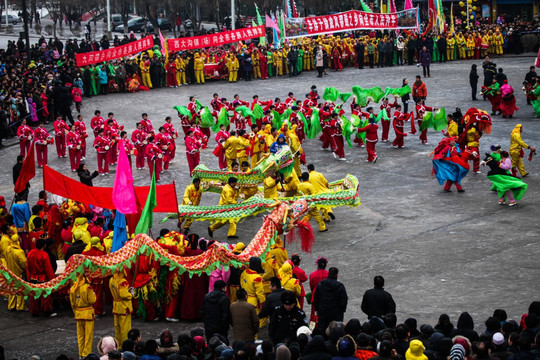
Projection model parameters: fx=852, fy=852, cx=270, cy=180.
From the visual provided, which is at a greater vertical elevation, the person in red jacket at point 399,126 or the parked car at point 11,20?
the parked car at point 11,20

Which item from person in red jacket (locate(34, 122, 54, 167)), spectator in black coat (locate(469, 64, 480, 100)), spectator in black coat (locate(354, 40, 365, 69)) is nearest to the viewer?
person in red jacket (locate(34, 122, 54, 167))

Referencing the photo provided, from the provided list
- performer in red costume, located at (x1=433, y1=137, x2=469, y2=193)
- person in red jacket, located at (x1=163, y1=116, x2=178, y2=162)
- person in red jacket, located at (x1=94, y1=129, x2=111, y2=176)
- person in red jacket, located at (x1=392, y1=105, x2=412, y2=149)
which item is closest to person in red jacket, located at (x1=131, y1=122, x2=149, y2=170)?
person in red jacket, located at (x1=163, y1=116, x2=178, y2=162)

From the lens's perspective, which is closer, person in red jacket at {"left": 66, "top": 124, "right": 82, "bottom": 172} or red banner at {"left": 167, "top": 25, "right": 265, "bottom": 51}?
person in red jacket at {"left": 66, "top": 124, "right": 82, "bottom": 172}

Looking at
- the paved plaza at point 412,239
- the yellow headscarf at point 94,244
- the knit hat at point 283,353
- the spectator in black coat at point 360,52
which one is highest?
the spectator in black coat at point 360,52

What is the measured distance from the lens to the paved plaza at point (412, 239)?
11531mm

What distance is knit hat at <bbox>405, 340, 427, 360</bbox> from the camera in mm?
7750

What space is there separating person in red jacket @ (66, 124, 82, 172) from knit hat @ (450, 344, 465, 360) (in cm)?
1430

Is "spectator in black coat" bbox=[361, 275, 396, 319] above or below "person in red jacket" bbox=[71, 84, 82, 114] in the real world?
below

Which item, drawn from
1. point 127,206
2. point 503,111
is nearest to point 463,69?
point 503,111

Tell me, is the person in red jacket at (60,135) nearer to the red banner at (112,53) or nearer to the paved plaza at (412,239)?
the paved plaza at (412,239)

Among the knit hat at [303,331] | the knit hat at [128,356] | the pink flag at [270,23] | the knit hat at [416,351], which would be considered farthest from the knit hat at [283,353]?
the pink flag at [270,23]

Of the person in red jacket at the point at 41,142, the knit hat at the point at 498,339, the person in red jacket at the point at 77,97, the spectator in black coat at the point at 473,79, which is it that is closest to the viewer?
the knit hat at the point at 498,339

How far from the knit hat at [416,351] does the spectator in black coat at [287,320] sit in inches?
77.0

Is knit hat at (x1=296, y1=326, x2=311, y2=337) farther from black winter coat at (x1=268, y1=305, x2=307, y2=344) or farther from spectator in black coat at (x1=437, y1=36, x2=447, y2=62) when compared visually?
spectator in black coat at (x1=437, y1=36, x2=447, y2=62)
